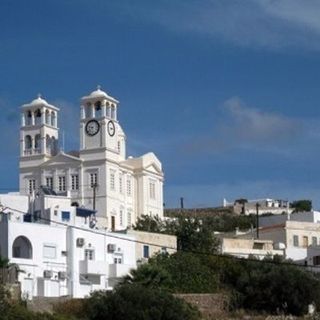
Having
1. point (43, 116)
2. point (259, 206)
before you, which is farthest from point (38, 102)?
point (259, 206)

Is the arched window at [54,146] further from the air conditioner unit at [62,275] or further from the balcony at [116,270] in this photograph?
the air conditioner unit at [62,275]

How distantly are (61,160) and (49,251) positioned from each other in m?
36.1

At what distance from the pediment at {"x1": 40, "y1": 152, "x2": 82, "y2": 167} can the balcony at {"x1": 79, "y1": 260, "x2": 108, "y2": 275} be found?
33.3 meters

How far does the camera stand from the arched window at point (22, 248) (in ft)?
223

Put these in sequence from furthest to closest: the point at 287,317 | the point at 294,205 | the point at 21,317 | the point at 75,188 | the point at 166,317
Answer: the point at 294,205, the point at 75,188, the point at 287,317, the point at 166,317, the point at 21,317

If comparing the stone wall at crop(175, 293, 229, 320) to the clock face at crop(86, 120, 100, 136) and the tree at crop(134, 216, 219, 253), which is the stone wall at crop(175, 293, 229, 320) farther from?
the clock face at crop(86, 120, 100, 136)

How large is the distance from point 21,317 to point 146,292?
9381 millimetres

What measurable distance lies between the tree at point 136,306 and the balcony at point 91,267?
1127cm

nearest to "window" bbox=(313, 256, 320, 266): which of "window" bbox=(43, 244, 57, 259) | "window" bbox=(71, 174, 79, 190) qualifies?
"window" bbox=(43, 244, 57, 259)

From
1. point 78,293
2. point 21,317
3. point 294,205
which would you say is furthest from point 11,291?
point 294,205

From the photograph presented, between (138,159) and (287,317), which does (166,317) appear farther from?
(138,159)

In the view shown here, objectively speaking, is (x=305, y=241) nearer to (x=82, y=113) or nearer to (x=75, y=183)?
(x=75, y=183)

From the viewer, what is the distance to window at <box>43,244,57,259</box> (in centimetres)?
6906

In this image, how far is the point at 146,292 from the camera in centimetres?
5872
